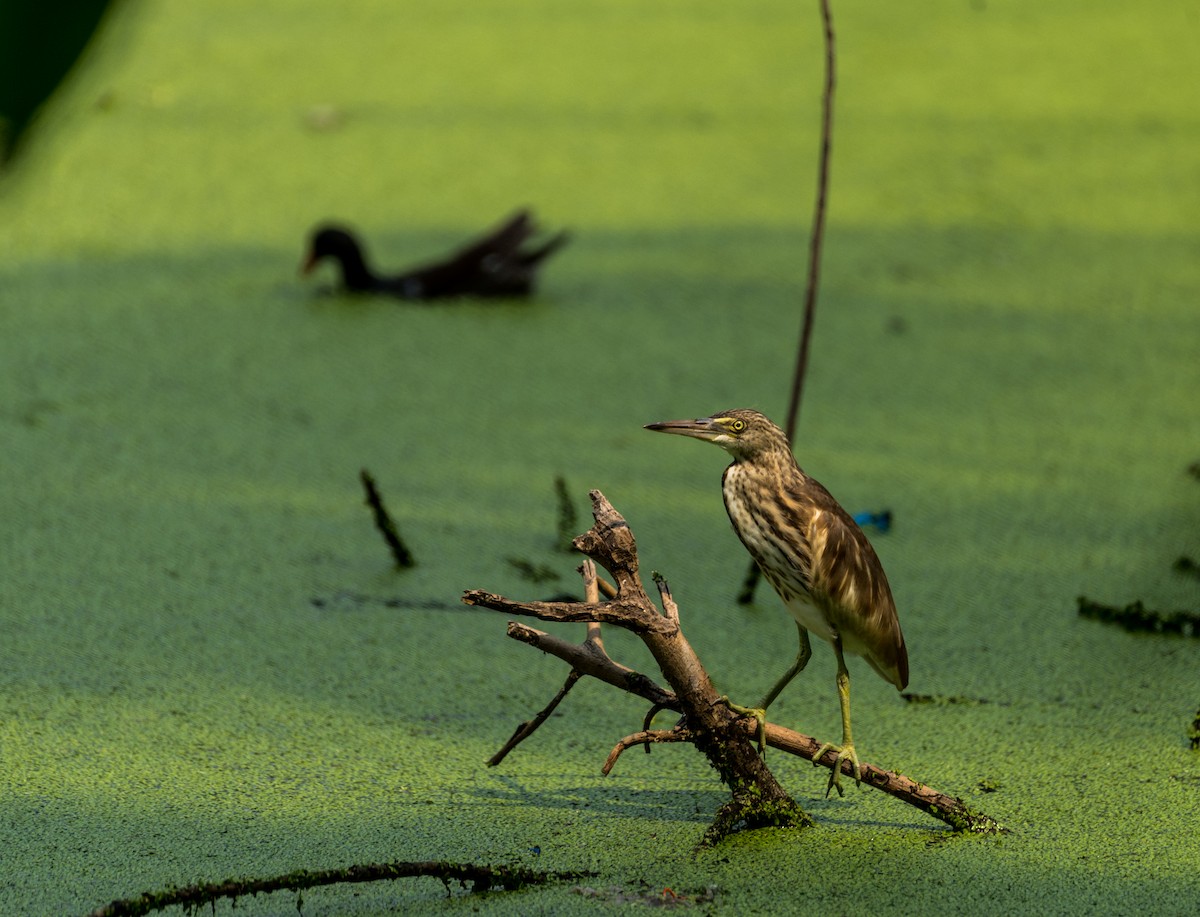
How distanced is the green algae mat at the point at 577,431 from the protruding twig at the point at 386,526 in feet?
0.17

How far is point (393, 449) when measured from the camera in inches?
111

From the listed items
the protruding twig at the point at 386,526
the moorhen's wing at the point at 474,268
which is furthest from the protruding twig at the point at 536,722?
the moorhen's wing at the point at 474,268

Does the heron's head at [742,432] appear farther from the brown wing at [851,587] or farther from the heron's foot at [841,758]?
the heron's foot at [841,758]

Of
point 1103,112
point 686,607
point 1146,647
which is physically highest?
point 1103,112

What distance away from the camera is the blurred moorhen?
11.2ft

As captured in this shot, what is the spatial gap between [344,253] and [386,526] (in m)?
Result: 1.28

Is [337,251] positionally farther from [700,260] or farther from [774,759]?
[774,759]

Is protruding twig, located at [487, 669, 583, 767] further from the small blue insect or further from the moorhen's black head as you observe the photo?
the moorhen's black head

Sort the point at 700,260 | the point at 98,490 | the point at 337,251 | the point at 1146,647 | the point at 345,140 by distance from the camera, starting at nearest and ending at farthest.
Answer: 1. the point at 1146,647
2. the point at 98,490
3. the point at 337,251
4. the point at 700,260
5. the point at 345,140

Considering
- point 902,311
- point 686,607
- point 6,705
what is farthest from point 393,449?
point 902,311

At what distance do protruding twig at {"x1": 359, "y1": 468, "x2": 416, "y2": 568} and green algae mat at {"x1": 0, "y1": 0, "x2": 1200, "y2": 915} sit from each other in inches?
2.0

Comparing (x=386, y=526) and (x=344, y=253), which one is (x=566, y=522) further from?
(x=344, y=253)

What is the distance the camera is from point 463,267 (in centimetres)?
344

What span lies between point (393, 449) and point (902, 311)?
4.48 ft
